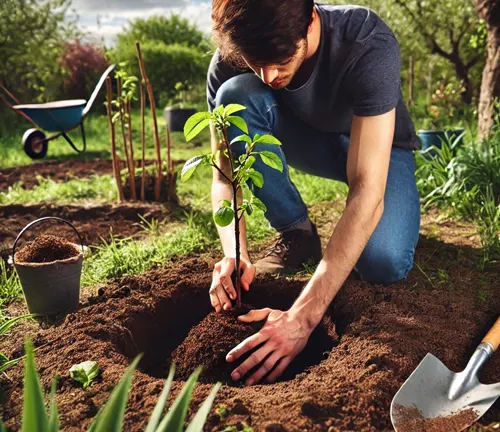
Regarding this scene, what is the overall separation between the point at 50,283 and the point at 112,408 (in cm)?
135

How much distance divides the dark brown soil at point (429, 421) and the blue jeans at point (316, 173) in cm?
84

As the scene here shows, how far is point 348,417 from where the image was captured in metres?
1.51

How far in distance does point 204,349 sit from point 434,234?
5.43 ft

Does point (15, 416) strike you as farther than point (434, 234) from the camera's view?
No

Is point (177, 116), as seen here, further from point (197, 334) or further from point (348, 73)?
point (197, 334)

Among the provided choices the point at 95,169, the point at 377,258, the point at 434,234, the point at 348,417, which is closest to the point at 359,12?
the point at 377,258

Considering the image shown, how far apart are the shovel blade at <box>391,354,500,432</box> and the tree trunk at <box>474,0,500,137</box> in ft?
8.90

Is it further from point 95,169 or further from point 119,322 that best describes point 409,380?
point 95,169

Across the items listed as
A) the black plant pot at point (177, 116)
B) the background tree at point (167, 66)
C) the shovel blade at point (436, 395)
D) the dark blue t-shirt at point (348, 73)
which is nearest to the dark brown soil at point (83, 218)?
the dark blue t-shirt at point (348, 73)

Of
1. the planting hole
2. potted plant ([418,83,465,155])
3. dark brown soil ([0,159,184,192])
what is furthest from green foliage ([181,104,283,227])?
dark brown soil ([0,159,184,192])

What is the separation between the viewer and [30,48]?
861 centimetres

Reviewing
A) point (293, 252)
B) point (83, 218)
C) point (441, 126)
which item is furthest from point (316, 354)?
point (441, 126)

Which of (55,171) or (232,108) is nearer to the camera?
(232,108)

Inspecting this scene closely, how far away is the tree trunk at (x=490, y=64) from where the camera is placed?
3965 mm
